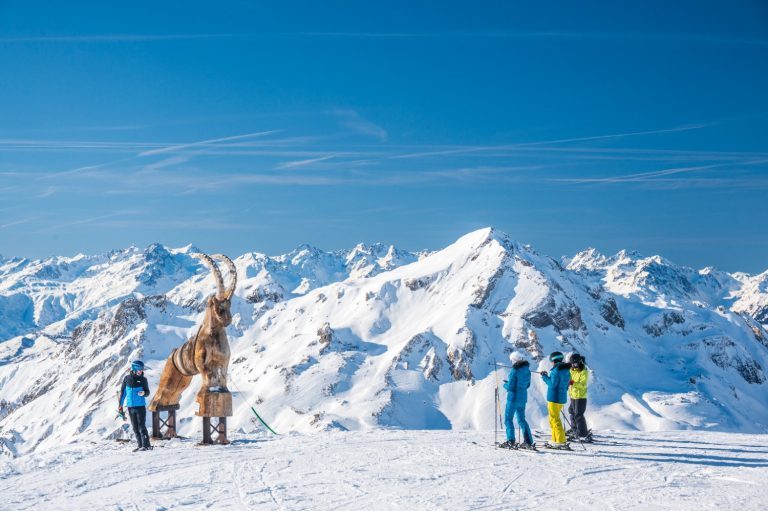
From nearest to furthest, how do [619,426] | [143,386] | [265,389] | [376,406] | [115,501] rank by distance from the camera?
[115,501]
[143,386]
[619,426]
[376,406]
[265,389]

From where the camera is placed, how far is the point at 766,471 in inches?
623

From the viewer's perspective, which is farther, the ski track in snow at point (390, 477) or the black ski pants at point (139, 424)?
the black ski pants at point (139, 424)

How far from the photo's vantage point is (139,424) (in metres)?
20.1

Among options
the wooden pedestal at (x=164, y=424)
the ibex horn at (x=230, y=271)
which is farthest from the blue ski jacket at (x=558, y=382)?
the wooden pedestal at (x=164, y=424)

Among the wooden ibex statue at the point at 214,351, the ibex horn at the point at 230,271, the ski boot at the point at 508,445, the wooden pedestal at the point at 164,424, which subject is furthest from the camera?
the wooden pedestal at the point at 164,424

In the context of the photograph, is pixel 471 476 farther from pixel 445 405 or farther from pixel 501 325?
pixel 501 325

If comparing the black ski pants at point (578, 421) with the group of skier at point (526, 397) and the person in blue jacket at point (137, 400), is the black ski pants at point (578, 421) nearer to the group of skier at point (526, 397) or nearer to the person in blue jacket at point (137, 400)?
the group of skier at point (526, 397)

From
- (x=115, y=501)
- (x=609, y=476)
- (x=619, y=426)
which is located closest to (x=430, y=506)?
(x=609, y=476)

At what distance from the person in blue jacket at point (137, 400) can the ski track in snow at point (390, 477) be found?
0.65 metres

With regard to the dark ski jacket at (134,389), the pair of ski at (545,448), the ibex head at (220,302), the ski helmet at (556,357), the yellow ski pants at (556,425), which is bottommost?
the pair of ski at (545,448)

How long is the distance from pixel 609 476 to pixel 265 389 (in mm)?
176114

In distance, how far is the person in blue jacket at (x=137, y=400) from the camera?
2016 cm

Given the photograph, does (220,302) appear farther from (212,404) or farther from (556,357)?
(556,357)

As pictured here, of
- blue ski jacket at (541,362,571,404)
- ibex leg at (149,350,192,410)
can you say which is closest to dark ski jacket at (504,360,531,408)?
blue ski jacket at (541,362,571,404)
